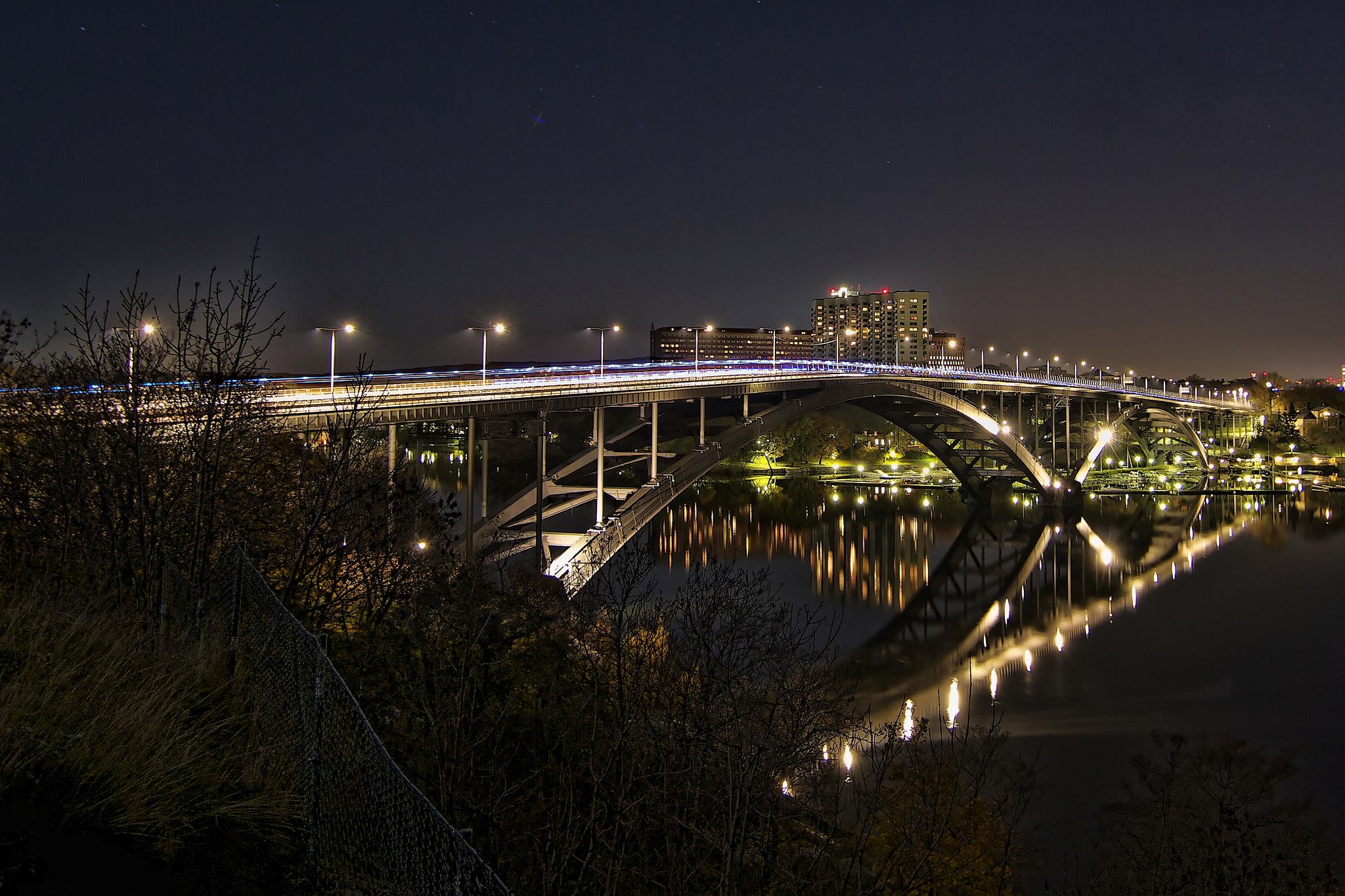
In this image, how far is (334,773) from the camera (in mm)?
4590

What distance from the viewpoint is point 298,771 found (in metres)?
5.27

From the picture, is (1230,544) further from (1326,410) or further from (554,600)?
(1326,410)

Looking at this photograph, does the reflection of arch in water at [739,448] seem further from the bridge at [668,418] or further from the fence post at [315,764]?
the fence post at [315,764]

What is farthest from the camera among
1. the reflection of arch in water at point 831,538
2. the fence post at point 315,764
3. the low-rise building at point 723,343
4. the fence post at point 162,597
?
the low-rise building at point 723,343

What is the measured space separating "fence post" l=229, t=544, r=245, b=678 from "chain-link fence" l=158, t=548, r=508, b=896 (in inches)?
0.5

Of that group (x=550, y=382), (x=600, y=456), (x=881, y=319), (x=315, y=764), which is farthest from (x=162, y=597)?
(x=881, y=319)

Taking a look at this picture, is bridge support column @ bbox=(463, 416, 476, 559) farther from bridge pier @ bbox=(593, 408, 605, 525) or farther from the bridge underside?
bridge pier @ bbox=(593, 408, 605, 525)

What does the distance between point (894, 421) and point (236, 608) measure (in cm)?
5106

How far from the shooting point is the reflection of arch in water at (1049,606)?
83.9 feet

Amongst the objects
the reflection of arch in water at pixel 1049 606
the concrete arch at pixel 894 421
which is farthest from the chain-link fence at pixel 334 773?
the reflection of arch in water at pixel 1049 606

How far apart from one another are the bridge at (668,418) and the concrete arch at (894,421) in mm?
71

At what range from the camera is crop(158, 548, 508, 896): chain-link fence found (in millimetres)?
3488

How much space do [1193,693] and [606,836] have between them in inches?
874

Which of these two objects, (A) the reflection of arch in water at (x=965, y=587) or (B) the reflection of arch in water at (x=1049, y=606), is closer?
(B) the reflection of arch in water at (x=1049, y=606)
